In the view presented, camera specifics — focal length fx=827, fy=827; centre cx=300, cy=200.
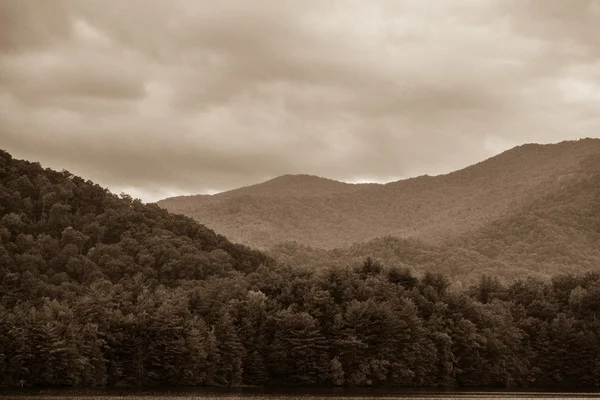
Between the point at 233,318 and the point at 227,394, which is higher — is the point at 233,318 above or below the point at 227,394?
above

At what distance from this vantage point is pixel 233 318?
13362cm

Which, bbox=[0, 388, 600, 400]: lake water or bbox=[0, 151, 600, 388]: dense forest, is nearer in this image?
bbox=[0, 388, 600, 400]: lake water

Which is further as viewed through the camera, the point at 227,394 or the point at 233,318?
the point at 233,318

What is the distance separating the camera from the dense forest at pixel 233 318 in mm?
116750

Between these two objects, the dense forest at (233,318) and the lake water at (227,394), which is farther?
the dense forest at (233,318)

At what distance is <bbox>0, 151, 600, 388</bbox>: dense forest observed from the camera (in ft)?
383

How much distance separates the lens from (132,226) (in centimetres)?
18462

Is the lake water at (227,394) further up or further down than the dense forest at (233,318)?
→ further down

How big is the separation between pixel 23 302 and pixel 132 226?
1927 inches

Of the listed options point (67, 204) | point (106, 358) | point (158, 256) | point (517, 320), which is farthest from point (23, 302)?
point (517, 320)

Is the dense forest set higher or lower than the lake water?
higher

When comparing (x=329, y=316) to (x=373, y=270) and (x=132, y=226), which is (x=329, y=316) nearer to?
(x=373, y=270)

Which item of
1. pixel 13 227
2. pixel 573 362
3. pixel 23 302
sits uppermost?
pixel 13 227

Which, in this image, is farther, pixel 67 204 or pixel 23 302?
pixel 67 204
